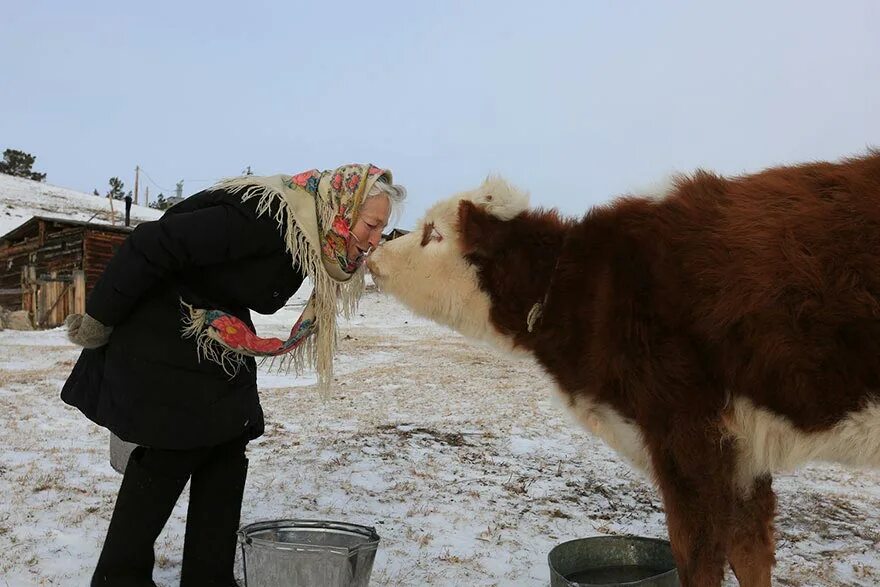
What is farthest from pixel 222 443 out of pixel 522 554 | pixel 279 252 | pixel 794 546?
pixel 794 546

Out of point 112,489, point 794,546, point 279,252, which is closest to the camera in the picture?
point 279,252

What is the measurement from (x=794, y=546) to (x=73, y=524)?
4.38 meters

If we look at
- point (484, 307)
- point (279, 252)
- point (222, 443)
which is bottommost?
point (222, 443)

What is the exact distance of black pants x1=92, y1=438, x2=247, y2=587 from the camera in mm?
2537

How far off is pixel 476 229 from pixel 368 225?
21.4 inches

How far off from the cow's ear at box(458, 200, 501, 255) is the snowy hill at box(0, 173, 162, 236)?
128 feet

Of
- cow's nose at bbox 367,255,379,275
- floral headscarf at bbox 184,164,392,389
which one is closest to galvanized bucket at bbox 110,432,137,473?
floral headscarf at bbox 184,164,392,389

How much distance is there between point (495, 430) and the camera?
647 centimetres

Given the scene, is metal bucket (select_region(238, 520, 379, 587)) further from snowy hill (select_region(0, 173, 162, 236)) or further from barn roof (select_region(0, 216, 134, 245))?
snowy hill (select_region(0, 173, 162, 236))

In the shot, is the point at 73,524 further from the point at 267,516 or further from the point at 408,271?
the point at 408,271

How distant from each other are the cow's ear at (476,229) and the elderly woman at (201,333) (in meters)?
0.40

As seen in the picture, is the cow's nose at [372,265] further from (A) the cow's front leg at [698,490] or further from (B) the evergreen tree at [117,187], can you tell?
(B) the evergreen tree at [117,187]

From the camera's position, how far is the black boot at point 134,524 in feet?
8.30

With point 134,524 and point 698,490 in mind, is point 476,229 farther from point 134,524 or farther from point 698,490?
point 134,524
